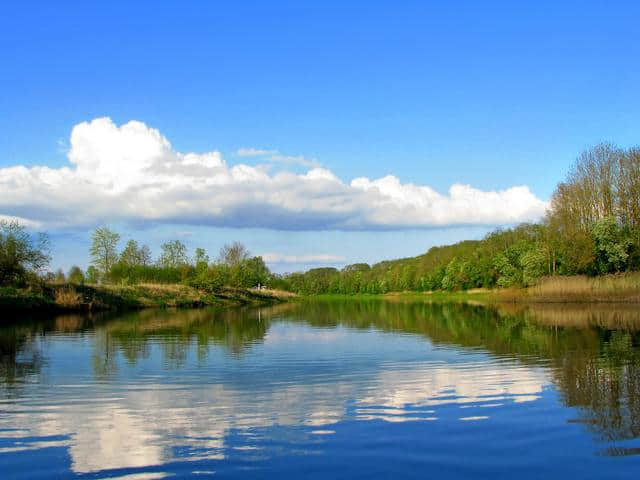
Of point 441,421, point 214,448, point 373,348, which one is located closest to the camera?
point 214,448

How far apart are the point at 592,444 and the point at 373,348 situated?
1251cm

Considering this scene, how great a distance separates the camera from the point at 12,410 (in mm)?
10188

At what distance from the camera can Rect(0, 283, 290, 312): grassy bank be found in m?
41.4

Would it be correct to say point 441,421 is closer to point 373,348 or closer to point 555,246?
point 373,348

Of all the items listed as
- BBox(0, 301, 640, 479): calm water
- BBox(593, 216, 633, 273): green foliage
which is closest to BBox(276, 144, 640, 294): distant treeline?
BBox(593, 216, 633, 273): green foliage

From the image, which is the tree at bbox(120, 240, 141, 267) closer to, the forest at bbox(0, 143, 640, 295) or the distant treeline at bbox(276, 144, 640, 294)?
the forest at bbox(0, 143, 640, 295)

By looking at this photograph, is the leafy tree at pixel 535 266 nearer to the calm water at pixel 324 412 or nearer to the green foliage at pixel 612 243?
the green foliage at pixel 612 243

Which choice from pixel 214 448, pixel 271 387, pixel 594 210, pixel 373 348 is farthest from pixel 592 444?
pixel 594 210

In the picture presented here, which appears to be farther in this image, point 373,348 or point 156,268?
point 156,268

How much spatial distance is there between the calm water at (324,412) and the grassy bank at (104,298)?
83.5 feet

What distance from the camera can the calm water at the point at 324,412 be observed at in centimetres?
709

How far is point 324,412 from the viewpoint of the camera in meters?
9.78

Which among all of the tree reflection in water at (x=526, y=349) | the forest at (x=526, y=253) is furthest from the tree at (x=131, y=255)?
the tree reflection in water at (x=526, y=349)

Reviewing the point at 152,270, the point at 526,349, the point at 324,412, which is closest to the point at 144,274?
the point at 152,270
